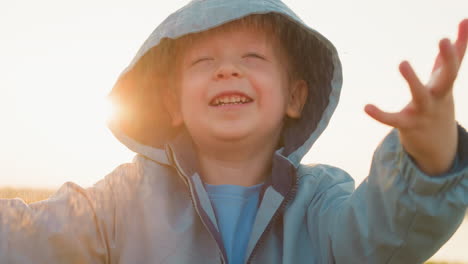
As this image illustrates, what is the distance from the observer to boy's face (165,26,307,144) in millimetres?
2662

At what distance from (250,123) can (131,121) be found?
80cm

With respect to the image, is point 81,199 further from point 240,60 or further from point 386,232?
point 386,232

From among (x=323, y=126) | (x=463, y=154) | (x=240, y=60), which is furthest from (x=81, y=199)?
(x=463, y=154)

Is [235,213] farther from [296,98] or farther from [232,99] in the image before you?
[296,98]

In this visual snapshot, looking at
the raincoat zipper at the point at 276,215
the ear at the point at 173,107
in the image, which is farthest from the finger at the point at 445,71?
the ear at the point at 173,107

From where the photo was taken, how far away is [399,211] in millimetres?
1874

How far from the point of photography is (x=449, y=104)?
5.60 ft

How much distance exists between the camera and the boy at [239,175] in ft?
6.16

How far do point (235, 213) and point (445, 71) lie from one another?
4.50 ft

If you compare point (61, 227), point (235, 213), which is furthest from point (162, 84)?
point (61, 227)

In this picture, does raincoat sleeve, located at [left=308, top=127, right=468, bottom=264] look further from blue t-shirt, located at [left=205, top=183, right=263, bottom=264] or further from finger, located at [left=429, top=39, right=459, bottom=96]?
blue t-shirt, located at [left=205, top=183, right=263, bottom=264]

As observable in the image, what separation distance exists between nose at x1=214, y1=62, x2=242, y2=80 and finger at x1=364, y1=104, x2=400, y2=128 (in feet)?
3.40

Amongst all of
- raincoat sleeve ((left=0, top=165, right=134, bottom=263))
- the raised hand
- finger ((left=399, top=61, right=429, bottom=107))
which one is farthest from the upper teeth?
finger ((left=399, top=61, right=429, bottom=107))

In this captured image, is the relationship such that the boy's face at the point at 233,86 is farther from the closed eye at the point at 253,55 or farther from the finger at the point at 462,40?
the finger at the point at 462,40
